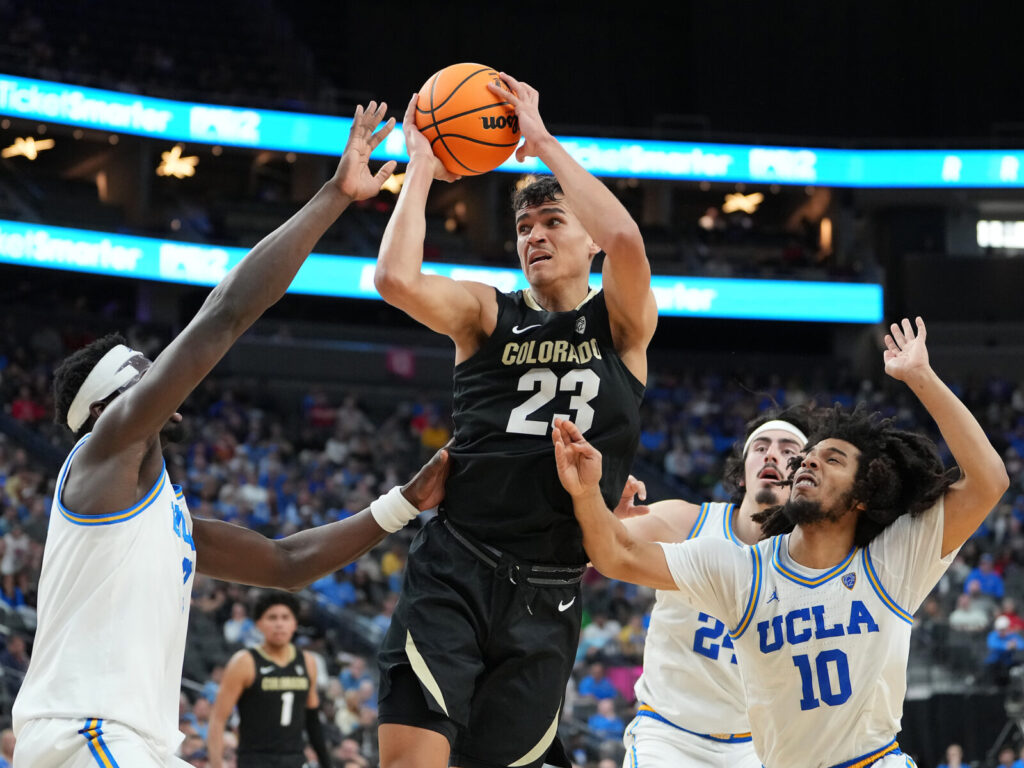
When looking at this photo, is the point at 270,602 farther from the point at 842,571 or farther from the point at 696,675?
the point at 842,571

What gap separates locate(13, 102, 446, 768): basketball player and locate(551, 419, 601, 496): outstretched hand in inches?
41.8

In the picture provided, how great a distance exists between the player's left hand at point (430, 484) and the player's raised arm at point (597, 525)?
455mm

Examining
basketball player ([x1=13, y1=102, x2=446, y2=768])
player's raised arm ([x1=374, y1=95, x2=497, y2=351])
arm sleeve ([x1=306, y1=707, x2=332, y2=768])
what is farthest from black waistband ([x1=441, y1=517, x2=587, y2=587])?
arm sleeve ([x1=306, y1=707, x2=332, y2=768])

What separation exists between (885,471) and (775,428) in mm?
1273

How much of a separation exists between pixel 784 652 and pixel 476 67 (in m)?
2.55

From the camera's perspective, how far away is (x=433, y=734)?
442 cm

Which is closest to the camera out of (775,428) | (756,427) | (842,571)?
(842,571)

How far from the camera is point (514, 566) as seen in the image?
182 inches

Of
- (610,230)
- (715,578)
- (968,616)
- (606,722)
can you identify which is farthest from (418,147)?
(968,616)

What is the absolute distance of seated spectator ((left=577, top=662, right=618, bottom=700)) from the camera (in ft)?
47.1

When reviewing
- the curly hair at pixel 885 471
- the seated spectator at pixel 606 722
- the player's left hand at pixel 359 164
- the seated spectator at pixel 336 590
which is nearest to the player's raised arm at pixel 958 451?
the curly hair at pixel 885 471

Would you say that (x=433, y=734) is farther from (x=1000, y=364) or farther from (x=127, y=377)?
(x=1000, y=364)

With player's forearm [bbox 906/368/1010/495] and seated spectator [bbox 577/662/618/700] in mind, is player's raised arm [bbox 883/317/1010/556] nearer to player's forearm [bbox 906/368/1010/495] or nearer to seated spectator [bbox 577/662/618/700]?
player's forearm [bbox 906/368/1010/495]

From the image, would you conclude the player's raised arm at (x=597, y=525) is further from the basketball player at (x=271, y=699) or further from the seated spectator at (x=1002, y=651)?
the seated spectator at (x=1002, y=651)
